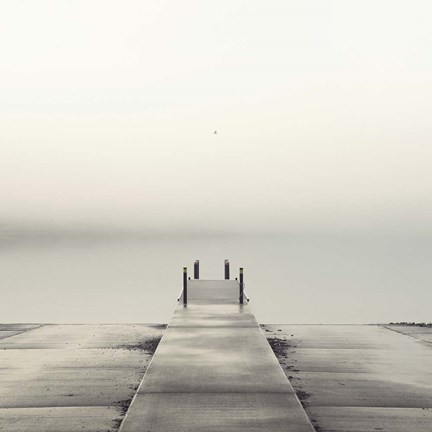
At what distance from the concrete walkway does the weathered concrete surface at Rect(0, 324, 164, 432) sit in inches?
39.8

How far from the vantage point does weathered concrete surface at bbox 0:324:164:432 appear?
1088 centimetres

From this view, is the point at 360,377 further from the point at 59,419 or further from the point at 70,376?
the point at 59,419

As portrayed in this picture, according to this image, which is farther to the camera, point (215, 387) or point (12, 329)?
point (12, 329)

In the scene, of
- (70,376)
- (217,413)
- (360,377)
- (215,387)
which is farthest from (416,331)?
(217,413)

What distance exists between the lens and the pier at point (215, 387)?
927 cm

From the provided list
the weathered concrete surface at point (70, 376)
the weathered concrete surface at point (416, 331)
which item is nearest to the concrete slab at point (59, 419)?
the weathered concrete surface at point (70, 376)

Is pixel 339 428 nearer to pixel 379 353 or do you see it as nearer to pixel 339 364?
pixel 339 364

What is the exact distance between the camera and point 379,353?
1803cm

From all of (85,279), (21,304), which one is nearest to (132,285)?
(85,279)

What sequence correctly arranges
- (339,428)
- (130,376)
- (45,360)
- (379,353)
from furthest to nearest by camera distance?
(379,353), (45,360), (130,376), (339,428)

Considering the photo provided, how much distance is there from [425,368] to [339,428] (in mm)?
6544

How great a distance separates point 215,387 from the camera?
37.1 feet

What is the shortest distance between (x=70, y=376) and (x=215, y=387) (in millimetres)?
5058

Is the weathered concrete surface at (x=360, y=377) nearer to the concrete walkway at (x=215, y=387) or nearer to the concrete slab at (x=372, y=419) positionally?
the concrete slab at (x=372, y=419)
